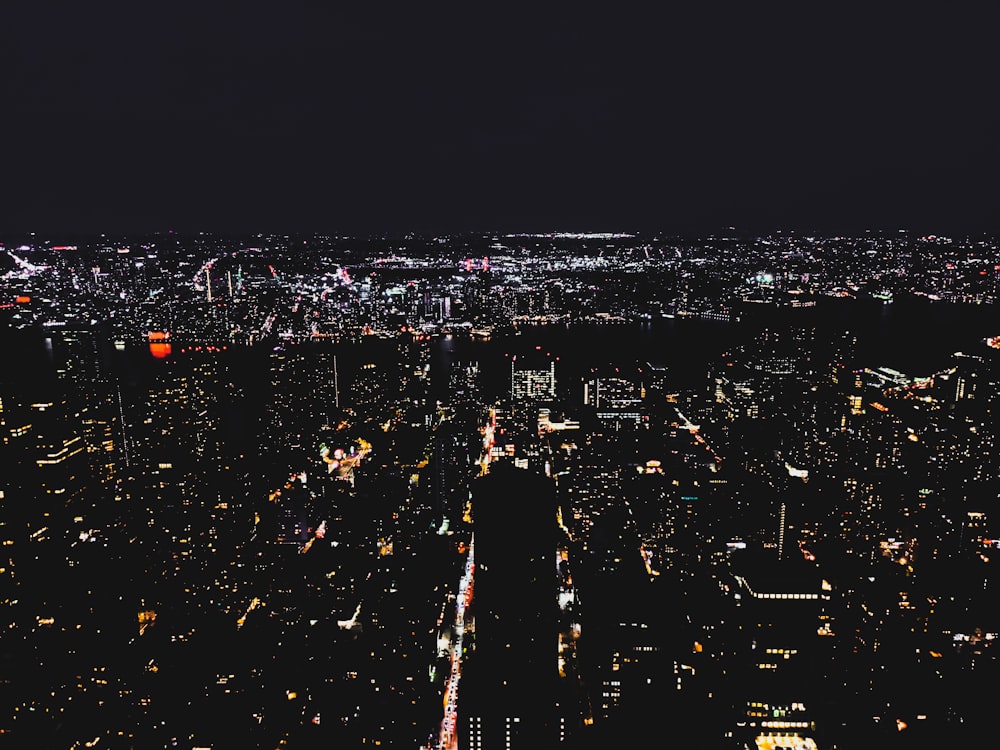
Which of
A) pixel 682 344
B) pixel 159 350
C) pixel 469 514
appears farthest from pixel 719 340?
pixel 159 350

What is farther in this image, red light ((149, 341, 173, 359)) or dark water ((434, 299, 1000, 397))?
dark water ((434, 299, 1000, 397))

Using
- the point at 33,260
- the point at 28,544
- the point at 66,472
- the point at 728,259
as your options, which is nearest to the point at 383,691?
the point at 28,544

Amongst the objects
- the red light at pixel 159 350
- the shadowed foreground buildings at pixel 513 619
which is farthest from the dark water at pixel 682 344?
the shadowed foreground buildings at pixel 513 619

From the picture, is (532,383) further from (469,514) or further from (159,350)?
(159,350)

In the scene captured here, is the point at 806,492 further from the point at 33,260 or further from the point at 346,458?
the point at 33,260

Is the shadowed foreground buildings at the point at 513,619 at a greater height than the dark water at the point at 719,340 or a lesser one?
lesser

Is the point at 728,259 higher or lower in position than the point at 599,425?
higher

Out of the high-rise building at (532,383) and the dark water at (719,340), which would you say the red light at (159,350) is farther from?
the high-rise building at (532,383)

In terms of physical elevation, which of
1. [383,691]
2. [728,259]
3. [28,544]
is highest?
[728,259]

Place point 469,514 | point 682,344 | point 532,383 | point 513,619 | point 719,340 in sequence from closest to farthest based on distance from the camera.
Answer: point 513,619 < point 469,514 < point 532,383 < point 719,340 < point 682,344

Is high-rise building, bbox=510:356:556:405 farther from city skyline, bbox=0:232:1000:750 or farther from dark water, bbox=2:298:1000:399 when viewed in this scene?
dark water, bbox=2:298:1000:399

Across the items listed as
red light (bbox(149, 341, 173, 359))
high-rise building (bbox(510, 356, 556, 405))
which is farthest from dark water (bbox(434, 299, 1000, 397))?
red light (bbox(149, 341, 173, 359))
